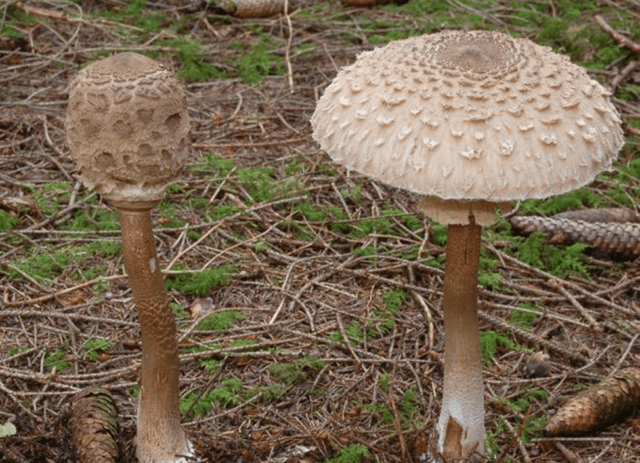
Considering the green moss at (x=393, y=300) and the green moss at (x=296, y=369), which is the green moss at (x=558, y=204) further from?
the green moss at (x=296, y=369)

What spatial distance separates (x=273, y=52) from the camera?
7.57 m

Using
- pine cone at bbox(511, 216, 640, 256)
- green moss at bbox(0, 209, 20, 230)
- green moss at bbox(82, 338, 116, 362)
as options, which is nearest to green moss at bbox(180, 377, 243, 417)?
green moss at bbox(82, 338, 116, 362)

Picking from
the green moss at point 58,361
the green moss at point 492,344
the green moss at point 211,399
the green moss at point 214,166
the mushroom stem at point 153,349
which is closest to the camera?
the mushroom stem at point 153,349

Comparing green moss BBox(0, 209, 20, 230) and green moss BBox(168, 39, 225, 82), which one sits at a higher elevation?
green moss BBox(0, 209, 20, 230)

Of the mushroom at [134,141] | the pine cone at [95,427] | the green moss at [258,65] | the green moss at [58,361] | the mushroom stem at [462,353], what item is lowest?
the green moss at [258,65]

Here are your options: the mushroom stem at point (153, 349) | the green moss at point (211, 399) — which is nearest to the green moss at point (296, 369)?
the green moss at point (211, 399)

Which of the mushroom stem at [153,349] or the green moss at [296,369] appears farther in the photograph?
the green moss at [296,369]

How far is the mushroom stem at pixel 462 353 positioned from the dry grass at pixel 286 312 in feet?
0.61

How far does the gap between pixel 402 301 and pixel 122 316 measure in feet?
5.19

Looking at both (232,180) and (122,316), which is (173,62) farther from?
(122,316)

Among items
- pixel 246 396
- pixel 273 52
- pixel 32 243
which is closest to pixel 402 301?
pixel 246 396

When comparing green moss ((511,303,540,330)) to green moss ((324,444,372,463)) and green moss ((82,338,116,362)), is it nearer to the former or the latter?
green moss ((324,444,372,463))

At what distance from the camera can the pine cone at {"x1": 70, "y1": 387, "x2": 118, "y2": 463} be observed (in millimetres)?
3227

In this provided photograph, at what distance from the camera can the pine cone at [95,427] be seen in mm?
3227
